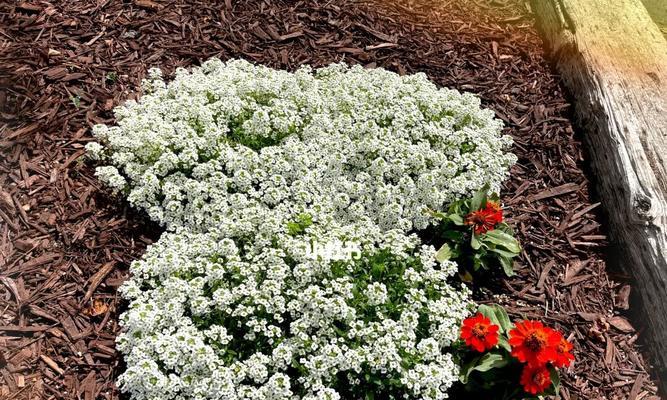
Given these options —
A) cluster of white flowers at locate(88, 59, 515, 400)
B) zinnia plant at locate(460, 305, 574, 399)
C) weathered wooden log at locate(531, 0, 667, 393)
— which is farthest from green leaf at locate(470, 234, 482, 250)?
weathered wooden log at locate(531, 0, 667, 393)

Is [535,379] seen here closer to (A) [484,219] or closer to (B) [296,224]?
(A) [484,219]

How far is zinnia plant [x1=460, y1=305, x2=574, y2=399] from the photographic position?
177 inches

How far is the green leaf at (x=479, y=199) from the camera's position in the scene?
219 inches

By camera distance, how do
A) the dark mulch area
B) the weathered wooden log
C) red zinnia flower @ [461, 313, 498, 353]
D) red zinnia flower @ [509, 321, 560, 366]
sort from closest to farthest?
1. red zinnia flower @ [509, 321, 560, 366]
2. red zinnia flower @ [461, 313, 498, 353]
3. the dark mulch area
4. the weathered wooden log

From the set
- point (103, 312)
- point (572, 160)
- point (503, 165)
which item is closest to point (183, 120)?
point (103, 312)

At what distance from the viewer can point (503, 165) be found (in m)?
→ 6.38

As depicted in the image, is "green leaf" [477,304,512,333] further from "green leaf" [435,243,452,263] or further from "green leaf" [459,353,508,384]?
"green leaf" [435,243,452,263]

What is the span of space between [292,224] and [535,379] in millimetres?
2005

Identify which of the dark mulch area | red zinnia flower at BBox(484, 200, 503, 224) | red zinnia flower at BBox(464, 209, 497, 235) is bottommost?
the dark mulch area

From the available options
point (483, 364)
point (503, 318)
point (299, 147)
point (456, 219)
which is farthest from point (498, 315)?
point (299, 147)

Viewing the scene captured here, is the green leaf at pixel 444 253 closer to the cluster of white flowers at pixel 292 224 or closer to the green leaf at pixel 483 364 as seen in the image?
the cluster of white flowers at pixel 292 224

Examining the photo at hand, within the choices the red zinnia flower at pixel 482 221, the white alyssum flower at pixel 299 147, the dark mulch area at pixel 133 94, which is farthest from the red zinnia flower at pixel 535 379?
the white alyssum flower at pixel 299 147

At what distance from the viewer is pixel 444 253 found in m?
5.42

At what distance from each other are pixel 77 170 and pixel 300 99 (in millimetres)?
2043
